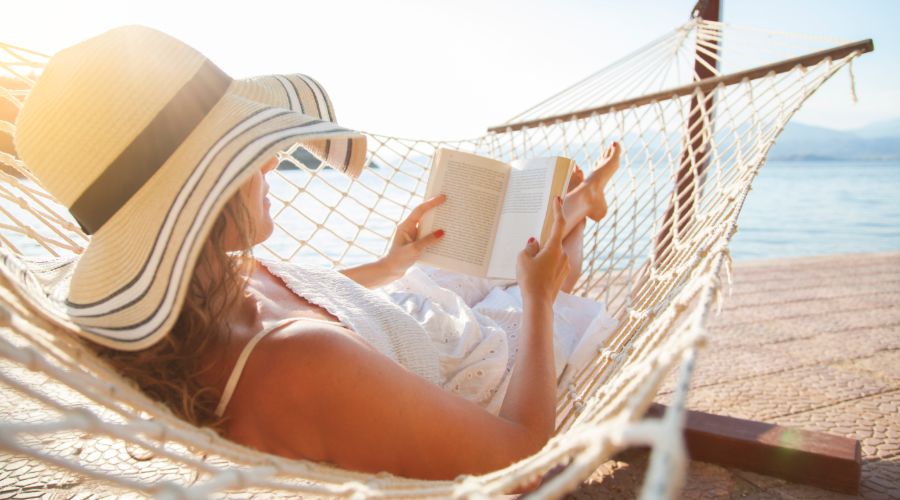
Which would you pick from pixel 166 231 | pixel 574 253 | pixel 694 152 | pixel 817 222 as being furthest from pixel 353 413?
pixel 817 222

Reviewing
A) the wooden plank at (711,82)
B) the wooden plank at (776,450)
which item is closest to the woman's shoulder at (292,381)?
the wooden plank at (776,450)

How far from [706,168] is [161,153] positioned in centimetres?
141

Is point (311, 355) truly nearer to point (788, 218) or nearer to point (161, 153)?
point (161, 153)

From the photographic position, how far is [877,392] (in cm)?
149

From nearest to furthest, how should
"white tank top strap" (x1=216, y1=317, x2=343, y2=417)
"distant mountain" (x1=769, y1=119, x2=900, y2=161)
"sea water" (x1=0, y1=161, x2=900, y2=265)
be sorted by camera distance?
1. "white tank top strap" (x1=216, y1=317, x2=343, y2=417)
2. "sea water" (x1=0, y1=161, x2=900, y2=265)
3. "distant mountain" (x1=769, y1=119, x2=900, y2=161)

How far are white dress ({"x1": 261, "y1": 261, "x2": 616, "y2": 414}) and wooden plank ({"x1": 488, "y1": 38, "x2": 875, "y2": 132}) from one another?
779mm

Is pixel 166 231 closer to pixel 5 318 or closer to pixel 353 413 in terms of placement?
pixel 5 318

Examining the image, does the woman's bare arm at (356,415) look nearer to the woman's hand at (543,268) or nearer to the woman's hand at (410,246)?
the woman's hand at (543,268)

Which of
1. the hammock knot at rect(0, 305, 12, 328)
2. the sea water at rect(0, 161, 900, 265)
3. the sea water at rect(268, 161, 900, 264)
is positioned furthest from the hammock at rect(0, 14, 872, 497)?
the sea water at rect(268, 161, 900, 264)

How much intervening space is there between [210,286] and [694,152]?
1354 millimetres

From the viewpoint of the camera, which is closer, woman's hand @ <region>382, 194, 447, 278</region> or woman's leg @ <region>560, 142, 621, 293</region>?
woman's hand @ <region>382, 194, 447, 278</region>

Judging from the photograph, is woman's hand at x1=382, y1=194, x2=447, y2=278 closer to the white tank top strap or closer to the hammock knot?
the white tank top strap

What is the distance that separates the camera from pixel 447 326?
46.6 inches

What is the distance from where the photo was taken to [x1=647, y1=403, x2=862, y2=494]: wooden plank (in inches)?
41.1
